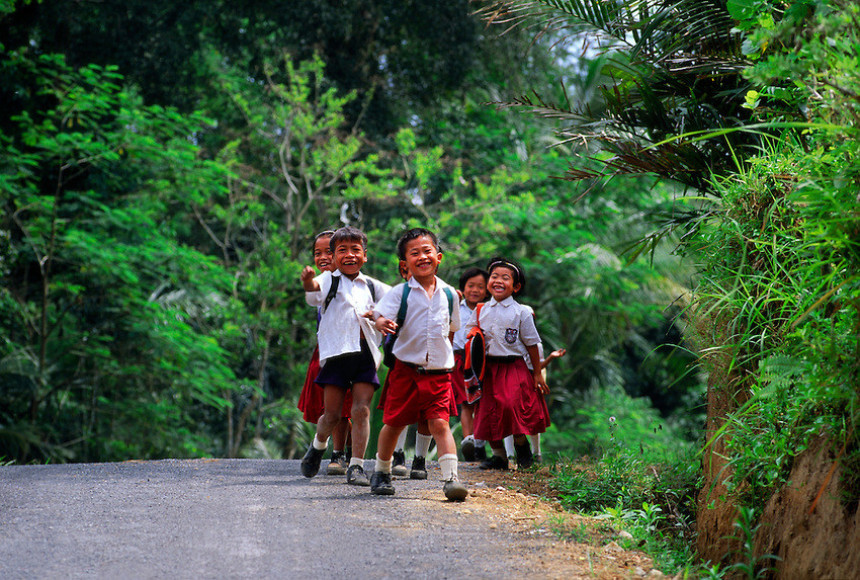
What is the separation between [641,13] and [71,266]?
10.2 m

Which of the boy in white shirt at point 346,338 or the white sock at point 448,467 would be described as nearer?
the white sock at point 448,467

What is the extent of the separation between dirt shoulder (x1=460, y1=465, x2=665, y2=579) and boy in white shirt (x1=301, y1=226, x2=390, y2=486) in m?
1.05

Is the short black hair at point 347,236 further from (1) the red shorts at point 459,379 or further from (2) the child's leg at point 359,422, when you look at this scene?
(1) the red shorts at point 459,379

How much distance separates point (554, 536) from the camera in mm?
4438

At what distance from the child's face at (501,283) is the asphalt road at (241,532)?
Answer: 6.34 feet

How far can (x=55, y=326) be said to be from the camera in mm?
13180

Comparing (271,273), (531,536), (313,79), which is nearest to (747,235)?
(531,536)

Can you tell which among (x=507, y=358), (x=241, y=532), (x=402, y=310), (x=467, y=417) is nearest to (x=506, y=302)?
(x=507, y=358)

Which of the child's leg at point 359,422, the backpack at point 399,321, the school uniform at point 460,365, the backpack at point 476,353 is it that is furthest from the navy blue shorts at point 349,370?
the school uniform at point 460,365

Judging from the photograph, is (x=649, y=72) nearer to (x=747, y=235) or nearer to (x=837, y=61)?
(x=747, y=235)

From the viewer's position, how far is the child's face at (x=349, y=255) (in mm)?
6332

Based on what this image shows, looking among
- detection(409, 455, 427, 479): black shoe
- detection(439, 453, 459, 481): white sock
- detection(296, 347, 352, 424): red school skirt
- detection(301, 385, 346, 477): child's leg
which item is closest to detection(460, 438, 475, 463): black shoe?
detection(409, 455, 427, 479): black shoe

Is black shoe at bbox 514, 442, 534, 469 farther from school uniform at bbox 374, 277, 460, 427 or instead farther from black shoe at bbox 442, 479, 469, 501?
black shoe at bbox 442, 479, 469, 501

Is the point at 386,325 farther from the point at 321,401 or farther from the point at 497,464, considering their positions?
the point at 497,464
